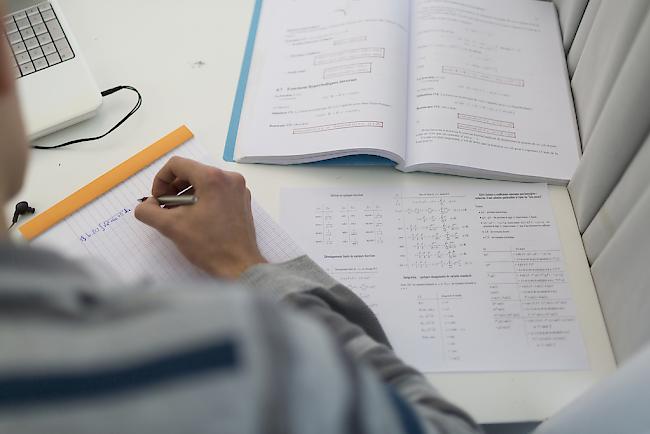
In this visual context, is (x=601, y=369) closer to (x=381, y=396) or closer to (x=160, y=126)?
(x=381, y=396)

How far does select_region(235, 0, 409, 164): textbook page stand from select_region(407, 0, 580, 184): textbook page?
0.04 m

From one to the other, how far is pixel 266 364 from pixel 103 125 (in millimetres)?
656

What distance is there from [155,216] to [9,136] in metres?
0.32

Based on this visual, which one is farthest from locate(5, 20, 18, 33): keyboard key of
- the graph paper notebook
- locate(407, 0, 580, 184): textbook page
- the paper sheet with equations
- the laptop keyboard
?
locate(407, 0, 580, 184): textbook page

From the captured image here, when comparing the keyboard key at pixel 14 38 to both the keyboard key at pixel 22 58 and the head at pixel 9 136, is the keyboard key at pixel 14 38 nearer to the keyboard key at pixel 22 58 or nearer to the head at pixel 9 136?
the keyboard key at pixel 22 58

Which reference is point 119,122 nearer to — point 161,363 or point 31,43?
point 31,43

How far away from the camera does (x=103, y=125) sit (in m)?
0.81

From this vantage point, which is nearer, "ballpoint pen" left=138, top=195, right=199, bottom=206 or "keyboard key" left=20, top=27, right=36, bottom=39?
"ballpoint pen" left=138, top=195, right=199, bottom=206

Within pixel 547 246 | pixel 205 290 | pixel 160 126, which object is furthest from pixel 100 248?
pixel 547 246

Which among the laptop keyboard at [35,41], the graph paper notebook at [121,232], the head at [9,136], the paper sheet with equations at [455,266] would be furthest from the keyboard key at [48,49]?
the head at [9,136]

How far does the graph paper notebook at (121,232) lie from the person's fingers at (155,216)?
1.1 inches

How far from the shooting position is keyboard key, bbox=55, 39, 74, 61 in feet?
2.70

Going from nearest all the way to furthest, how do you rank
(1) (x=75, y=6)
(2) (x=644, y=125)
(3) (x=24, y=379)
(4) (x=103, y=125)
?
(3) (x=24, y=379)
(2) (x=644, y=125)
(4) (x=103, y=125)
(1) (x=75, y=6)

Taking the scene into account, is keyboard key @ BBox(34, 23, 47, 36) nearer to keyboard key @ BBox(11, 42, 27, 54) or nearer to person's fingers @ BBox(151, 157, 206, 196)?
keyboard key @ BBox(11, 42, 27, 54)
